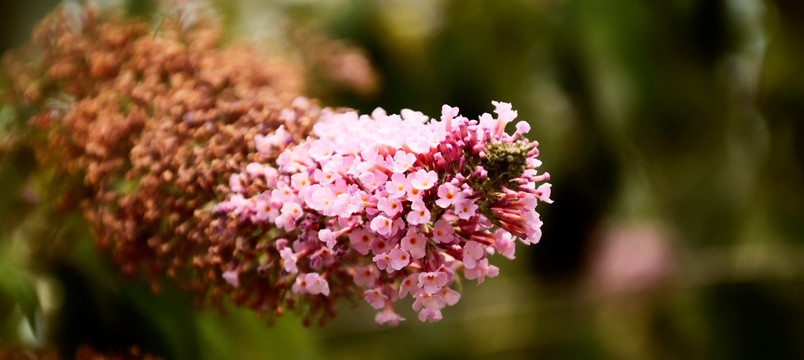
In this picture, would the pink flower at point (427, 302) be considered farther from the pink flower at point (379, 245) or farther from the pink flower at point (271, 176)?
the pink flower at point (271, 176)

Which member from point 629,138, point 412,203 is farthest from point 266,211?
point 629,138

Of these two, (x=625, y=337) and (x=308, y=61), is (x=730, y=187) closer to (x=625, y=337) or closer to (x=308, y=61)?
(x=625, y=337)

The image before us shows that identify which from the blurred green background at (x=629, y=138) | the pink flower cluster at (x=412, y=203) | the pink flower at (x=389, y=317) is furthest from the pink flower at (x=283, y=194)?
the blurred green background at (x=629, y=138)

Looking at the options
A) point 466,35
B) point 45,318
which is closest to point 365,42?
point 466,35

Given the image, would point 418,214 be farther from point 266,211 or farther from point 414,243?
point 266,211

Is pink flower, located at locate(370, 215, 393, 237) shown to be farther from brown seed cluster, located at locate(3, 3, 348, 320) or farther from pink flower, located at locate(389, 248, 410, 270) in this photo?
brown seed cluster, located at locate(3, 3, 348, 320)

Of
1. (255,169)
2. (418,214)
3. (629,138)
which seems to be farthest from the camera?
(629,138)

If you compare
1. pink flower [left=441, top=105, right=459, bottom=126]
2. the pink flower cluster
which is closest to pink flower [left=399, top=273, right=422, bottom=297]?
the pink flower cluster

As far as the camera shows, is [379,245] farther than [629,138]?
No
